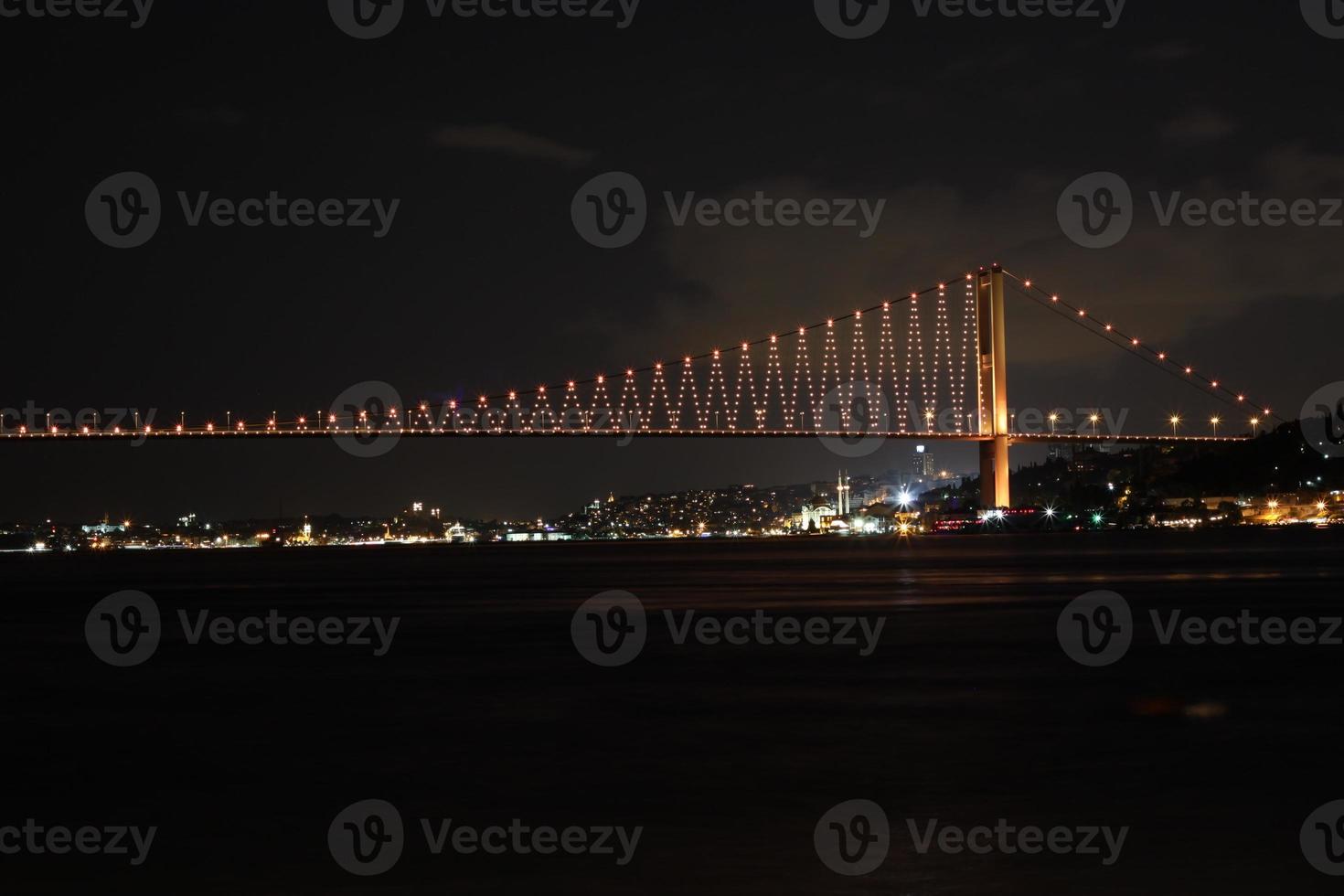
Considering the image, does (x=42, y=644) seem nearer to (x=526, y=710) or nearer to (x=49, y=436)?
(x=526, y=710)

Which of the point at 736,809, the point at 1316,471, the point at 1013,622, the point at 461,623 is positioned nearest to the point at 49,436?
the point at 461,623
